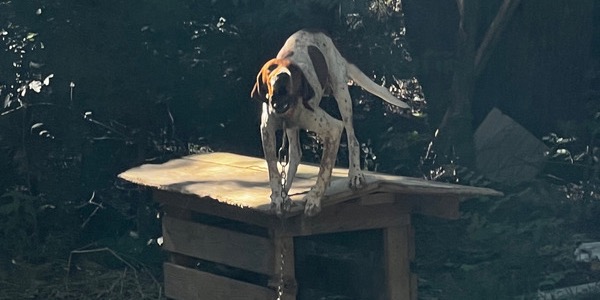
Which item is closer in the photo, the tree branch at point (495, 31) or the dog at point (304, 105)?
the dog at point (304, 105)

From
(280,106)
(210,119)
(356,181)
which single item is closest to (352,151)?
(356,181)

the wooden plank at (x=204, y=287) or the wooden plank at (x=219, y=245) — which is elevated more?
the wooden plank at (x=219, y=245)

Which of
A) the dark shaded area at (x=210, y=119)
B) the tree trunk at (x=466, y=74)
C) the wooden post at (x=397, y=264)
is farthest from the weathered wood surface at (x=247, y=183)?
the tree trunk at (x=466, y=74)

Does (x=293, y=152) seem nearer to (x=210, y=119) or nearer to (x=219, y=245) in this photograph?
(x=219, y=245)

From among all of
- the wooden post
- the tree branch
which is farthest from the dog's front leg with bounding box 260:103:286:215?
the tree branch

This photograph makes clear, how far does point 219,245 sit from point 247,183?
0.42 meters

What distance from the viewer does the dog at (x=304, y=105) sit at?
5648mm

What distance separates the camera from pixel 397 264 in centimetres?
661

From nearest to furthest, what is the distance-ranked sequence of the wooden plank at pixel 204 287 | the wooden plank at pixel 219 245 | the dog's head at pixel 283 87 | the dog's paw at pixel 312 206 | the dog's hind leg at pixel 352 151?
the dog's head at pixel 283 87 < the dog's paw at pixel 312 206 < the dog's hind leg at pixel 352 151 < the wooden plank at pixel 219 245 < the wooden plank at pixel 204 287

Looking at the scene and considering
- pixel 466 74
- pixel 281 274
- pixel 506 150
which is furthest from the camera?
pixel 506 150

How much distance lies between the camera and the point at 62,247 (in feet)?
29.5

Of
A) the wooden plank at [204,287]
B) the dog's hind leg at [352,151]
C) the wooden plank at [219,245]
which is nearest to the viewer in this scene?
the dog's hind leg at [352,151]

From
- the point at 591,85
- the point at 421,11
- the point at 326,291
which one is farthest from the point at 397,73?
the point at 326,291

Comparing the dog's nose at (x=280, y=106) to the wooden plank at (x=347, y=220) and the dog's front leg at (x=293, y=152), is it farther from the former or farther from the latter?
the wooden plank at (x=347, y=220)
